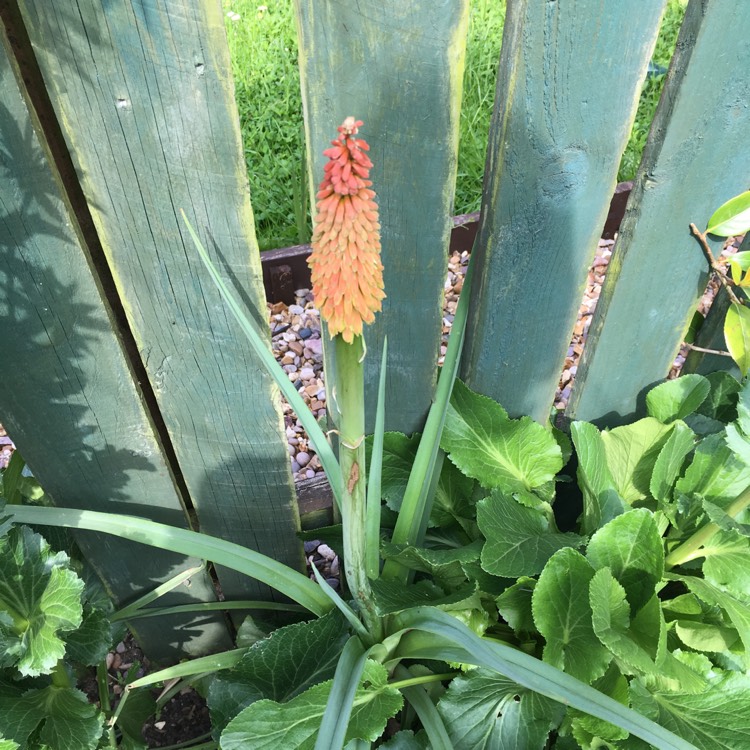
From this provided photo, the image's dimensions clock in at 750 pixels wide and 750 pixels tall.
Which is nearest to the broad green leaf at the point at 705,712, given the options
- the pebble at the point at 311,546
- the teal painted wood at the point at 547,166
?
the teal painted wood at the point at 547,166

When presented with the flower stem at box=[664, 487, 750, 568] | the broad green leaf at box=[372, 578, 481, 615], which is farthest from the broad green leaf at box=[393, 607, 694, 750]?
the flower stem at box=[664, 487, 750, 568]

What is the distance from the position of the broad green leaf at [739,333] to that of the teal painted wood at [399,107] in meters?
0.64

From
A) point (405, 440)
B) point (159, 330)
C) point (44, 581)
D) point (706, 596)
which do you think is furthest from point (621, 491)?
point (44, 581)

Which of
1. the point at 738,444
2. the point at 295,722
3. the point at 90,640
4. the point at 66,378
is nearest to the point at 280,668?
the point at 295,722

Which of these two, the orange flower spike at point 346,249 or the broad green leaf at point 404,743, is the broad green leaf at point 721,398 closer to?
the broad green leaf at point 404,743

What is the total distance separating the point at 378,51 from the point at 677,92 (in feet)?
1.67

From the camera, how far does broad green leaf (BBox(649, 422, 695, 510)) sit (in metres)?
1.31

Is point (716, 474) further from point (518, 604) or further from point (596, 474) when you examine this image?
point (518, 604)

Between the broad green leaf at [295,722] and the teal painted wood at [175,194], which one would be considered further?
the broad green leaf at [295,722]

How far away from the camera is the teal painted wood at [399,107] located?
85 cm

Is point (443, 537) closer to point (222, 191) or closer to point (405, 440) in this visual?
point (405, 440)

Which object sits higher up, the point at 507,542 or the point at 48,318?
the point at 48,318

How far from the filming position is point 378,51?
2.89 ft

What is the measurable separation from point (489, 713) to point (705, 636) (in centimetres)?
45
